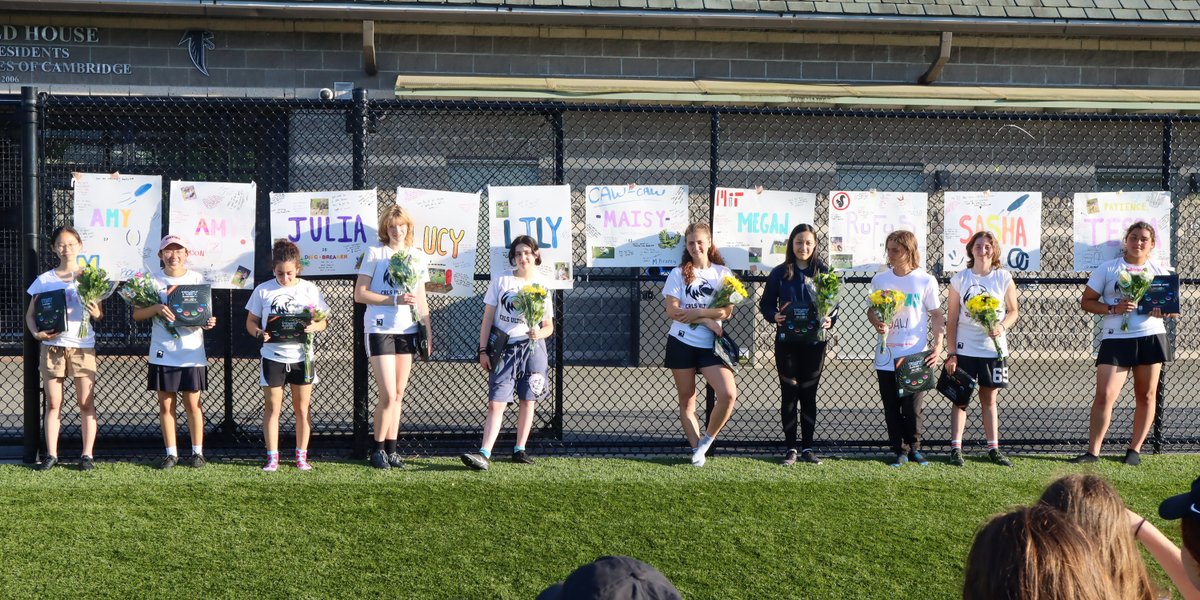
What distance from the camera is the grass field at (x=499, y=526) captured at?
4.41 metres

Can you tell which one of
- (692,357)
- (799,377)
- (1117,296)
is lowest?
(799,377)

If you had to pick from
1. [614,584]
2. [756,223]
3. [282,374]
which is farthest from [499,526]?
[614,584]

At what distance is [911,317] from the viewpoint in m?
6.22

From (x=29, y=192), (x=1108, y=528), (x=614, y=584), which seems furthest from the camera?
(x=29, y=192)

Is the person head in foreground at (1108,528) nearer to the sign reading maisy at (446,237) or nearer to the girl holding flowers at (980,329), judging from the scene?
the girl holding flowers at (980,329)

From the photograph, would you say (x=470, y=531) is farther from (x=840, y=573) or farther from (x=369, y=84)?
(x=369, y=84)

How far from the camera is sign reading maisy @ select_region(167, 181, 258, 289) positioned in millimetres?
6051

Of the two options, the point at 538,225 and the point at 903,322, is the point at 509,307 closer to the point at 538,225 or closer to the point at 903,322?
the point at 538,225

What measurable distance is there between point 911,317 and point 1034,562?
478 centimetres

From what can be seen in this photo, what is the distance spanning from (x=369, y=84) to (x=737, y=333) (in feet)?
17.6

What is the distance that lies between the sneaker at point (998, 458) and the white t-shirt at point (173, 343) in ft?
17.6

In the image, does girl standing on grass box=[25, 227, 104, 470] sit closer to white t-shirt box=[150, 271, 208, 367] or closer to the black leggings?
white t-shirt box=[150, 271, 208, 367]


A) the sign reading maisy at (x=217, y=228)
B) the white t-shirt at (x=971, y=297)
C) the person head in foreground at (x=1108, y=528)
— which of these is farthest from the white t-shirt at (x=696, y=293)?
the person head in foreground at (x=1108, y=528)

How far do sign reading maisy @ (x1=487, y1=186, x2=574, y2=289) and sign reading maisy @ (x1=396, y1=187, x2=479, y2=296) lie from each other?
6.1 inches
